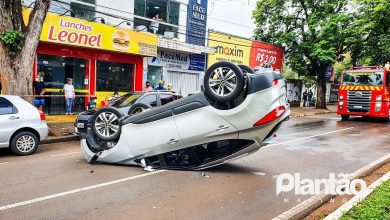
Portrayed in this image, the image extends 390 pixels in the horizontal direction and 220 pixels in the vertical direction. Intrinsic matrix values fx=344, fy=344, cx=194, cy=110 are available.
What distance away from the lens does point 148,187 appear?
5.72 m

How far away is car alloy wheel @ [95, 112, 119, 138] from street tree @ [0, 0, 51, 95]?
446 cm

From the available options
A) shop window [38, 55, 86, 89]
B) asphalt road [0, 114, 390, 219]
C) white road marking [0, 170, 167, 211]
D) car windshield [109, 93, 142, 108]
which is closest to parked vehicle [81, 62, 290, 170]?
asphalt road [0, 114, 390, 219]

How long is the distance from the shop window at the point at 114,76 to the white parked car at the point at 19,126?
9145mm

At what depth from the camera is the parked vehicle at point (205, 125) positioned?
6.07 meters

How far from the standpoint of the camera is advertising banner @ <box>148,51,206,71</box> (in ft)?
67.3

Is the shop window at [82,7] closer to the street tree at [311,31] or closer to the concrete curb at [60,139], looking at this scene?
the concrete curb at [60,139]

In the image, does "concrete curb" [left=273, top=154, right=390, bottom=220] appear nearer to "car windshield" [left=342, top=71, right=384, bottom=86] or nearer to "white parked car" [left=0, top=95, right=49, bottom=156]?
"white parked car" [left=0, top=95, right=49, bottom=156]

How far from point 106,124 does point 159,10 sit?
596 inches

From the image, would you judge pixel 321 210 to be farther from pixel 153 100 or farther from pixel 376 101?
pixel 376 101

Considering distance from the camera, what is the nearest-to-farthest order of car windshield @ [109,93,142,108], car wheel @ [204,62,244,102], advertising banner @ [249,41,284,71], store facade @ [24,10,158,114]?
car wheel @ [204,62,244,102]
car windshield @ [109,93,142,108]
store facade @ [24,10,158,114]
advertising banner @ [249,41,284,71]

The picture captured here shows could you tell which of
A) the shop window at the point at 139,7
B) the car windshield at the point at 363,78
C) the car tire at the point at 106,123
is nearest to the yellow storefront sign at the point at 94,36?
the shop window at the point at 139,7

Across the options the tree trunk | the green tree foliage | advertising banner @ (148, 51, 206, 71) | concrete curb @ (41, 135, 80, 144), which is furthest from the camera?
the tree trunk

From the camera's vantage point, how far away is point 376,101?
60.9 feet

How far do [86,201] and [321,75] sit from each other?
86.7 ft
